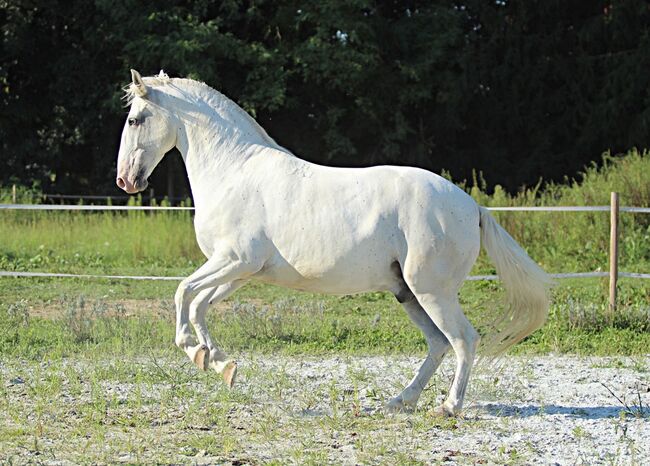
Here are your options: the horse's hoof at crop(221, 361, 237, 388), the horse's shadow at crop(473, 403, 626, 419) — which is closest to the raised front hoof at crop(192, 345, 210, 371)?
the horse's hoof at crop(221, 361, 237, 388)

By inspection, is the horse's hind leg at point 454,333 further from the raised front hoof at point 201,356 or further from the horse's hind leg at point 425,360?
the raised front hoof at point 201,356

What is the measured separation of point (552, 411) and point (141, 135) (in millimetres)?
3159

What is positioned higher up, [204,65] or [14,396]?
[204,65]

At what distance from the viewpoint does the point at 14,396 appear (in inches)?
251

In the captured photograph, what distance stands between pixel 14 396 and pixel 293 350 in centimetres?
266

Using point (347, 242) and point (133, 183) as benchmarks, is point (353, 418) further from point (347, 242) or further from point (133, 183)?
point (133, 183)

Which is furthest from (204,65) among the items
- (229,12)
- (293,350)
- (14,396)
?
(14,396)

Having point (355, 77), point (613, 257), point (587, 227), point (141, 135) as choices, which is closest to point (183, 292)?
point (141, 135)

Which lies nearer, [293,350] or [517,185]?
[293,350]

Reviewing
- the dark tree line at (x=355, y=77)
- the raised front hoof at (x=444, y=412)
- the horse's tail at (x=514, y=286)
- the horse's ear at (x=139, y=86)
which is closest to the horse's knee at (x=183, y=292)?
the horse's ear at (x=139, y=86)

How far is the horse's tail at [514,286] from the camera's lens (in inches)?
243

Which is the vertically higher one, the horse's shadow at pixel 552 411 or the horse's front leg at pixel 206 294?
the horse's front leg at pixel 206 294

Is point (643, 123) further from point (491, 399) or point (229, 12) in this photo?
point (491, 399)

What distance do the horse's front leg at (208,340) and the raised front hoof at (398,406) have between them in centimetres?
96
